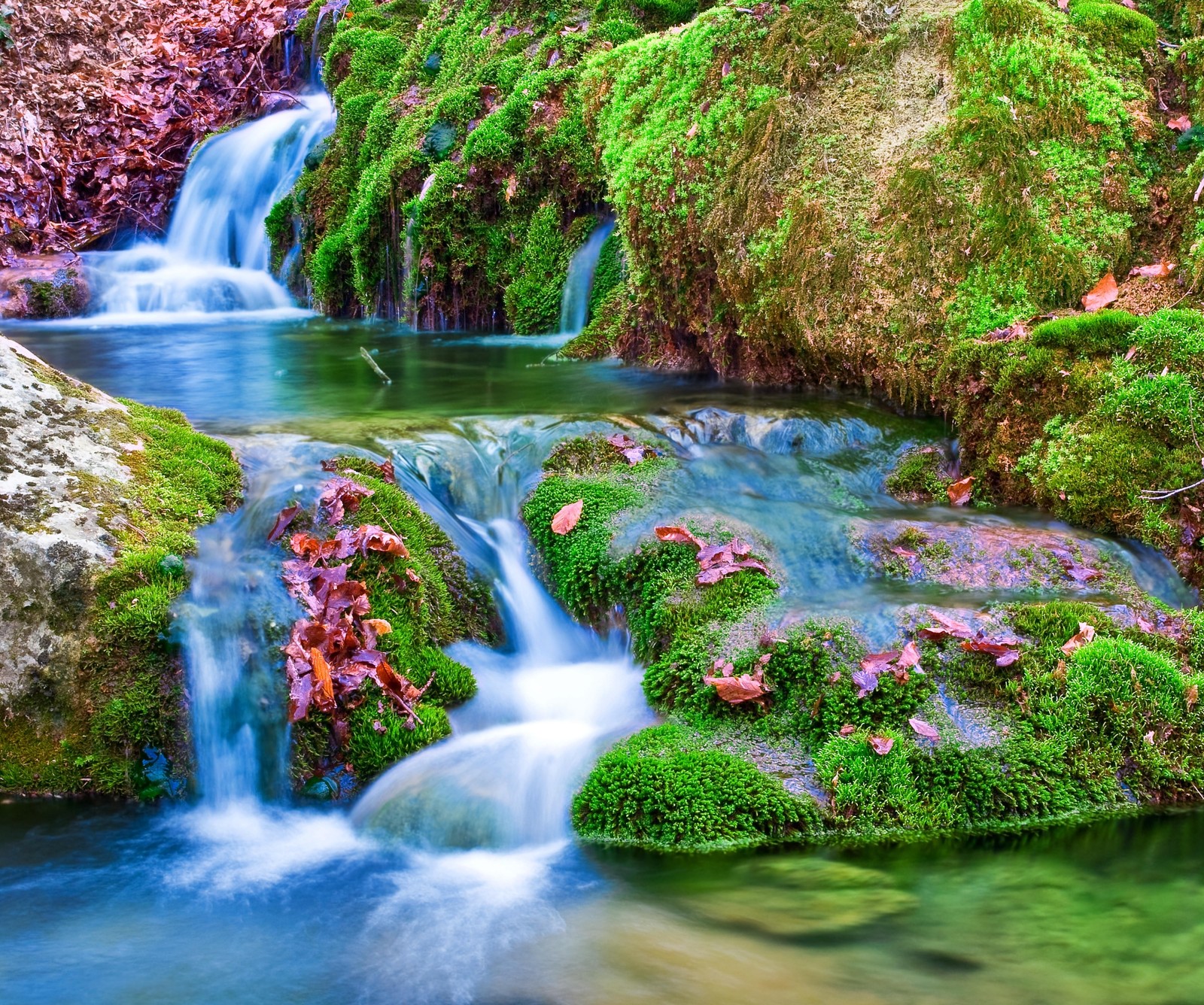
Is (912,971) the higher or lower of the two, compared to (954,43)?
lower

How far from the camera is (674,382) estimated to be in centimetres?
804

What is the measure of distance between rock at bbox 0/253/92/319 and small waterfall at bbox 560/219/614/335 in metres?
6.94

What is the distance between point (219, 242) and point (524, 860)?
1243cm

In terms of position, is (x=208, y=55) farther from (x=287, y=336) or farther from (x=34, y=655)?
(x=34, y=655)

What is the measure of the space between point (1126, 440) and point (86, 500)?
17.3ft

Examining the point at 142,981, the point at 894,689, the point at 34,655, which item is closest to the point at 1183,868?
the point at 894,689

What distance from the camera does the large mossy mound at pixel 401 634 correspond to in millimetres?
4324

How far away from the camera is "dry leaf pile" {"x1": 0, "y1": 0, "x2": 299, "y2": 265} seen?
14711 millimetres

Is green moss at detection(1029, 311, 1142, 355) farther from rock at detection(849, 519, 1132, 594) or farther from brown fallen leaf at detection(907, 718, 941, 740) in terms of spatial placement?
brown fallen leaf at detection(907, 718, 941, 740)

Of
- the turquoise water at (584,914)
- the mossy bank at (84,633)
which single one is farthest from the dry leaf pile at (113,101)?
the turquoise water at (584,914)

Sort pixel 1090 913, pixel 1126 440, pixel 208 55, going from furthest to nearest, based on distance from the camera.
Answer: pixel 208 55
pixel 1126 440
pixel 1090 913

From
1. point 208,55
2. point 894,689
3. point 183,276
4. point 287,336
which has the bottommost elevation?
point 894,689

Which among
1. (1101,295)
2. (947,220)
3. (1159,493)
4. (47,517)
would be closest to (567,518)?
(47,517)

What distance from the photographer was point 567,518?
560 cm
